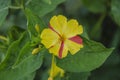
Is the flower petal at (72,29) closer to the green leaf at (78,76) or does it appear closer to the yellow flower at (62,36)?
the yellow flower at (62,36)

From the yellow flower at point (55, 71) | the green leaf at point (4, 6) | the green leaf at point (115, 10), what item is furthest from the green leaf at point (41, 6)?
the green leaf at point (115, 10)

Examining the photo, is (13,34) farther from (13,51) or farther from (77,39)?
(77,39)

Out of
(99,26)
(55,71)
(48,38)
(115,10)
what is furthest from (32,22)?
(99,26)

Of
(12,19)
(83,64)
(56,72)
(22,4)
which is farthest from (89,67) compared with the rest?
(12,19)

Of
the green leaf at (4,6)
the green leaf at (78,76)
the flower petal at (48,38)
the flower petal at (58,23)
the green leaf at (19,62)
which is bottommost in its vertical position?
the green leaf at (78,76)

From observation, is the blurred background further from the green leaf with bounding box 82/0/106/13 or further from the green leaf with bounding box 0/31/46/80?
the green leaf with bounding box 0/31/46/80
